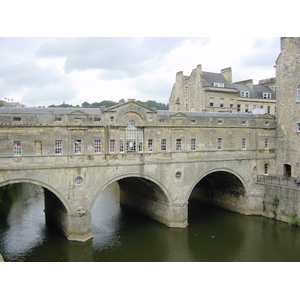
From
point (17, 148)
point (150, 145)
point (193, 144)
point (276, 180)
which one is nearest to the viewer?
point (17, 148)

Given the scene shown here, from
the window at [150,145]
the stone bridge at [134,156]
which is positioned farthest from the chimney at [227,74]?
the window at [150,145]

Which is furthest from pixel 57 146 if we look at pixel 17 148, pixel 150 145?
pixel 150 145

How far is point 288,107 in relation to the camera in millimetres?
35281

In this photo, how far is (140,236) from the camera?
29.0 metres

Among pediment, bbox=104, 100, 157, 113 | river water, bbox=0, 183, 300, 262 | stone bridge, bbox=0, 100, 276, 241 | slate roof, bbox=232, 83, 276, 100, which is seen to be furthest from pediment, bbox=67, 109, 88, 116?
slate roof, bbox=232, 83, 276, 100

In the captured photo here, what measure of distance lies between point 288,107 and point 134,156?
1818 cm

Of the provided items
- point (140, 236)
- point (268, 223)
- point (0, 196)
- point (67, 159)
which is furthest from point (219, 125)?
point (0, 196)

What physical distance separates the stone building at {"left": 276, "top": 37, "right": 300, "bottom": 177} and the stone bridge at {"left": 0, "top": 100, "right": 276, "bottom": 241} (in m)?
1.12

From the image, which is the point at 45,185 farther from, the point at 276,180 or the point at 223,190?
the point at 276,180

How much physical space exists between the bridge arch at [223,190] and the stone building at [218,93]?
10.6 m

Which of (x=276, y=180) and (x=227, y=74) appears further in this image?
(x=227, y=74)

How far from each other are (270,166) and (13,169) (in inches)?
1053

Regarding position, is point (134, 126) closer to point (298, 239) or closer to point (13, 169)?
point (13, 169)

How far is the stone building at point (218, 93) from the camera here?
45.0 meters
